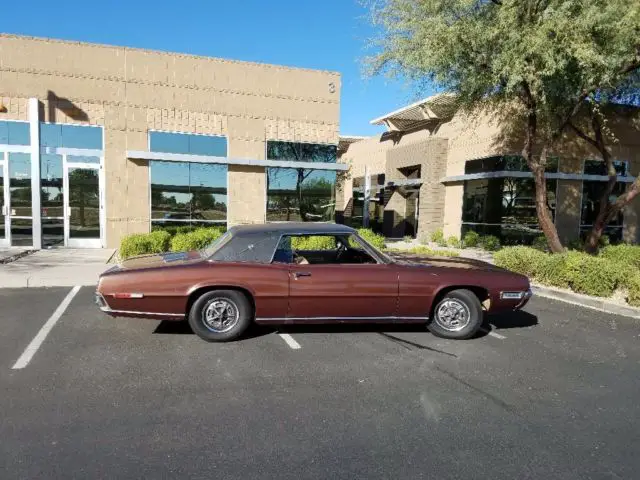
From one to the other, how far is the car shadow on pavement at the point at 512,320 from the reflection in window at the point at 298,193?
348 inches

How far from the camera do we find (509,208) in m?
16.8

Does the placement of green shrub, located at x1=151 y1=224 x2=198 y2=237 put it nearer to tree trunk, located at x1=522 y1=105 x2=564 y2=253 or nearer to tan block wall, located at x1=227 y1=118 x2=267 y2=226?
tan block wall, located at x1=227 y1=118 x2=267 y2=226

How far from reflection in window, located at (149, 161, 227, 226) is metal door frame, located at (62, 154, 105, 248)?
1416 millimetres

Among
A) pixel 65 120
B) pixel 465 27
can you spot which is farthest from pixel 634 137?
pixel 65 120

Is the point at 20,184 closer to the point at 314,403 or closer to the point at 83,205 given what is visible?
the point at 83,205

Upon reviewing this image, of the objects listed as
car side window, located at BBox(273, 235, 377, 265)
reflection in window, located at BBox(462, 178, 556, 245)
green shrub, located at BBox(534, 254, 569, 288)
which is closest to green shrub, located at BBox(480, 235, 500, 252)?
reflection in window, located at BBox(462, 178, 556, 245)

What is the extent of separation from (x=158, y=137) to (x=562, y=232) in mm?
14894

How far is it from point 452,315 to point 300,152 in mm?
10238

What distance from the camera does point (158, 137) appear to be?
13555mm

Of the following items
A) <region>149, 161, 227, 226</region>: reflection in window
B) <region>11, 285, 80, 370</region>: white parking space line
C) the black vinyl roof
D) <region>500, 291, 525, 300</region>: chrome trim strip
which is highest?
<region>149, 161, 227, 226</region>: reflection in window

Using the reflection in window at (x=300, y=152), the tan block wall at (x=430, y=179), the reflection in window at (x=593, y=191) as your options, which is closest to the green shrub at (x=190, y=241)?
the reflection in window at (x=300, y=152)

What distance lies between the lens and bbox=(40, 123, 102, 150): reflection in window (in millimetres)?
12633

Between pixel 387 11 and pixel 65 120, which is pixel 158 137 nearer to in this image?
pixel 65 120

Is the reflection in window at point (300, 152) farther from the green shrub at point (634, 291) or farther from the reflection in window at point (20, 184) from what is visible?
the green shrub at point (634, 291)
